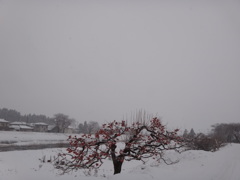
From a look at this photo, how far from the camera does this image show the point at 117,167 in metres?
5.51

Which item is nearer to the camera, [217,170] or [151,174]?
[151,174]

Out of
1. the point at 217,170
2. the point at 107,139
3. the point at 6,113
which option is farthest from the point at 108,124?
the point at 6,113

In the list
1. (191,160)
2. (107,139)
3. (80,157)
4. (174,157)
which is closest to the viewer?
(80,157)

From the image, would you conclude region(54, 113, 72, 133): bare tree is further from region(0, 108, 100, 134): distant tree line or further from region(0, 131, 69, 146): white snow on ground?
region(0, 131, 69, 146): white snow on ground

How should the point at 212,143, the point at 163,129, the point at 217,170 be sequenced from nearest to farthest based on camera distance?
the point at 163,129
the point at 217,170
the point at 212,143

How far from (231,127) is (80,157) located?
54.4 m

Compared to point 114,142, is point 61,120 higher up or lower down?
lower down

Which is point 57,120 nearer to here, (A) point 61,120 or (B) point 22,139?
(A) point 61,120

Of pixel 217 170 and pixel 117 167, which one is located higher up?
pixel 117 167

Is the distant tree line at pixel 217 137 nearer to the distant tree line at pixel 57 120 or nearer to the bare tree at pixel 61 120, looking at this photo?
the distant tree line at pixel 57 120

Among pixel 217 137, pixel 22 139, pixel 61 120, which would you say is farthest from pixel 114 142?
pixel 61 120

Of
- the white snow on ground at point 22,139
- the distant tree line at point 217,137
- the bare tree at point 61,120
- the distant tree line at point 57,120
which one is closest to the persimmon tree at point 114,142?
the distant tree line at point 217,137

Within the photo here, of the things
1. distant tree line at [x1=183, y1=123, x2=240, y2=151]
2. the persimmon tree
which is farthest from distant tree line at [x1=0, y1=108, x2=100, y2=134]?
the persimmon tree

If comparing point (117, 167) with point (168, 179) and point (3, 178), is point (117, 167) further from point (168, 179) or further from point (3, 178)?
point (3, 178)
